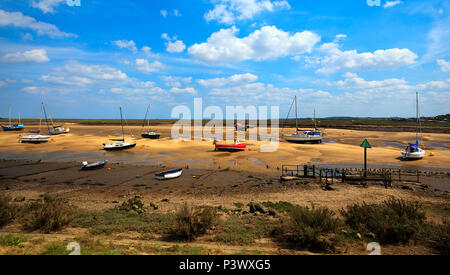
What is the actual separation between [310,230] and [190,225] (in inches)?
188

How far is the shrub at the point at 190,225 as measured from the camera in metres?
10.1

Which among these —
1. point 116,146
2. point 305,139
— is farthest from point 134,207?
point 305,139

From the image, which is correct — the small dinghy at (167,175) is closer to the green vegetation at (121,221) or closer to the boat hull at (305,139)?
the green vegetation at (121,221)

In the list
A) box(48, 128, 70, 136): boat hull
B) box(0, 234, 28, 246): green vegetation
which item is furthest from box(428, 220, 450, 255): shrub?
box(48, 128, 70, 136): boat hull

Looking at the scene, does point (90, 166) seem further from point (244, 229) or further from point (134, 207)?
point (244, 229)

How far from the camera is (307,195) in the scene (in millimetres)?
17719

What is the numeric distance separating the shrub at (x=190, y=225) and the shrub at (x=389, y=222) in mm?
6515

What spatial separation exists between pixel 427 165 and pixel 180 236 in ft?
105

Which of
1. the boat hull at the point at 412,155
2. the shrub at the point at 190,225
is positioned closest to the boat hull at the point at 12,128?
the shrub at the point at 190,225

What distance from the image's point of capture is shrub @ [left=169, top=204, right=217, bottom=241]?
1005cm

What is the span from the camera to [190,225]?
10266 millimetres
